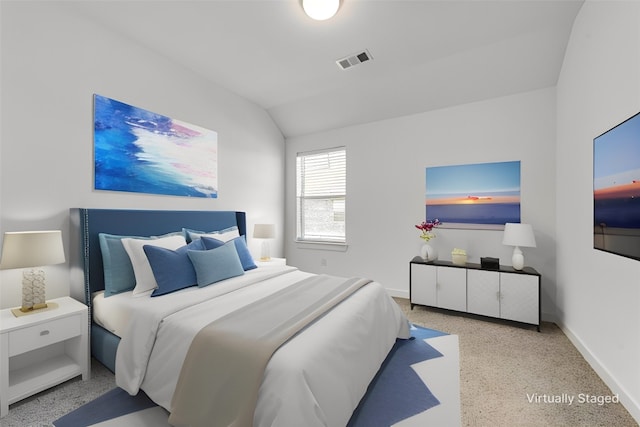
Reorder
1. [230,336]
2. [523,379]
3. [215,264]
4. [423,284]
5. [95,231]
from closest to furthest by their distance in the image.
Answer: [230,336] → [523,379] → [95,231] → [215,264] → [423,284]

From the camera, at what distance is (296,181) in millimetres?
4777

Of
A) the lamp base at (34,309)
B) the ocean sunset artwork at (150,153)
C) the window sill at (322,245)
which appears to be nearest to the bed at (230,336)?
the lamp base at (34,309)

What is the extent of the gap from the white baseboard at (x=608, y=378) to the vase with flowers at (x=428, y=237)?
4.78 ft

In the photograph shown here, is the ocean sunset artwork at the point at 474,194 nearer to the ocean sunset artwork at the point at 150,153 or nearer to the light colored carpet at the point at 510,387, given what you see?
the light colored carpet at the point at 510,387

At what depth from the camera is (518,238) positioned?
2.92m

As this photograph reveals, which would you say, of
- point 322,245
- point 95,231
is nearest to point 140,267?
point 95,231

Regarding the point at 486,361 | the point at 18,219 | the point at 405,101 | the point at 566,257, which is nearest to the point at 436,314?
the point at 486,361

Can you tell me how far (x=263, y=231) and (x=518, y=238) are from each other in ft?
10.2

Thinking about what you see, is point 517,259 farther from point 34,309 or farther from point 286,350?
point 34,309

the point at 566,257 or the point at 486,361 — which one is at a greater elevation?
the point at 566,257

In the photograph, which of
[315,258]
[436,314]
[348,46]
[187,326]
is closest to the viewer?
[187,326]

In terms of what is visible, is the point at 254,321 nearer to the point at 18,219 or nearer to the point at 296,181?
the point at 18,219

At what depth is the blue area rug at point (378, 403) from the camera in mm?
1616

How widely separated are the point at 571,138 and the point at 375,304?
8.22ft
